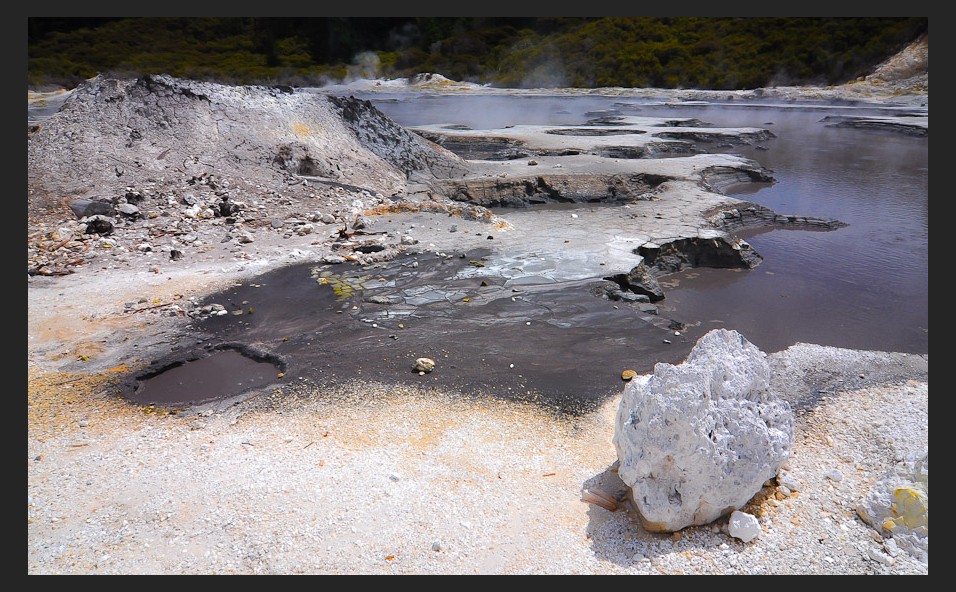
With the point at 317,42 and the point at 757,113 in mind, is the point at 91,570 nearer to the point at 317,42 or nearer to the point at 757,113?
the point at 757,113

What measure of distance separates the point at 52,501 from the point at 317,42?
4897 centimetres

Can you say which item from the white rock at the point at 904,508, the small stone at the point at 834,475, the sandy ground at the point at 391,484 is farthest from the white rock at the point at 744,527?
the small stone at the point at 834,475

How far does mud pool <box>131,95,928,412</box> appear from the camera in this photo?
202 inches

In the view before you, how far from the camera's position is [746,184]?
535 inches

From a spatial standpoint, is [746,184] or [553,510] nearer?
[553,510]

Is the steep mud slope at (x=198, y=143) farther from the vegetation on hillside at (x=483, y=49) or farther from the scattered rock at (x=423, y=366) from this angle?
the vegetation on hillside at (x=483, y=49)

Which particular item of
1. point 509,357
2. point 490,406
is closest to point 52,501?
point 490,406

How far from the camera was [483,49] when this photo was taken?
165 feet

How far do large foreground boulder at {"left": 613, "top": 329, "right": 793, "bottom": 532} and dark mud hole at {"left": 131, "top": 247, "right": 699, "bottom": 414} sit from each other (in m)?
1.23

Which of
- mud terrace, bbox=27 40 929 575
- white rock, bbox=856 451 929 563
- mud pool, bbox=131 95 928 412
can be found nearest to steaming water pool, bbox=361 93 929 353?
mud pool, bbox=131 95 928 412

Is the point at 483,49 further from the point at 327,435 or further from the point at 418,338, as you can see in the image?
the point at 327,435

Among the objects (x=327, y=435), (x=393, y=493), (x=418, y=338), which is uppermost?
(x=418, y=338)

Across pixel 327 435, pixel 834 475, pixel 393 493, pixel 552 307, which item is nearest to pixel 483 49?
pixel 552 307

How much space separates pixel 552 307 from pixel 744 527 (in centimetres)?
328
